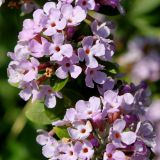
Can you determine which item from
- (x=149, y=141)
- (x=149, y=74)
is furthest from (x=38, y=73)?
(x=149, y=74)

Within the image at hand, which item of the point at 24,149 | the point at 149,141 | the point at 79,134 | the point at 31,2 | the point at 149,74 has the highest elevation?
the point at 31,2

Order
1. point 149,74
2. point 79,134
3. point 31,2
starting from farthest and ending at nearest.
Answer: point 149,74, point 31,2, point 79,134

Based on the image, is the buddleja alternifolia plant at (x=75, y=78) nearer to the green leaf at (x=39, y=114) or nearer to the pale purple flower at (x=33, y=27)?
the pale purple flower at (x=33, y=27)

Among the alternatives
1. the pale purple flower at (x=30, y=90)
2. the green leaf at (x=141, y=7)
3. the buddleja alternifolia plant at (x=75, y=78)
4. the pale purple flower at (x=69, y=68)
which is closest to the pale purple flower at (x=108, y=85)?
the buddleja alternifolia plant at (x=75, y=78)

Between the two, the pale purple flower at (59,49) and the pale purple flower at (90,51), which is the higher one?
the pale purple flower at (59,49)

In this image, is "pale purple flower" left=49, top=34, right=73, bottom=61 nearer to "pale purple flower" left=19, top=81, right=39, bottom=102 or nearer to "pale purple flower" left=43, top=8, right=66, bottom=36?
"pale purple flower" left=43, top=8, right=66, bottom=36

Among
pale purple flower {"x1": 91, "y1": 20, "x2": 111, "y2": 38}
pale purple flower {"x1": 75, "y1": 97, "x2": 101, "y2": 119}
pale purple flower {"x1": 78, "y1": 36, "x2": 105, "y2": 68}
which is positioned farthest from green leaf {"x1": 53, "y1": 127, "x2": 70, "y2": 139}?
pale purple flower {"x1": 91, "y1": 20, "x2": 111, "y2": 38}

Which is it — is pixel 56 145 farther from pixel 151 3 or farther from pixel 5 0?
pixel 151 3
